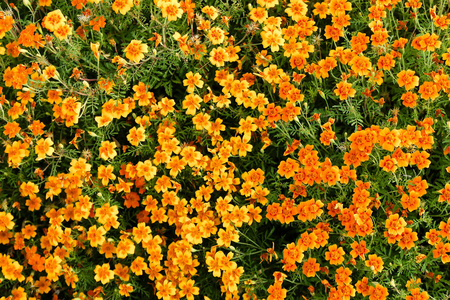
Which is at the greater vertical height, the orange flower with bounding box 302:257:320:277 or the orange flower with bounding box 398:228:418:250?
the orange flower with bounding box 398:228:418:250

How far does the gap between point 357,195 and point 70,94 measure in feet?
6.18

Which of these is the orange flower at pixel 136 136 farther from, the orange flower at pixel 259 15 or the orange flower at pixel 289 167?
the orange flower at pixel 259 15

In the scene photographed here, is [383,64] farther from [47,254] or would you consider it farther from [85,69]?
[47,254]

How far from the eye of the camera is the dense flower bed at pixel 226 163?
258 cm

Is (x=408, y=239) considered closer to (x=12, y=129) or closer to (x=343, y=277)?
(x=343, y=277)

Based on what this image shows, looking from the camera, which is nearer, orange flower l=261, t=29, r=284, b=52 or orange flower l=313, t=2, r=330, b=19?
orange flower l=261, t=29, r=284, b=52

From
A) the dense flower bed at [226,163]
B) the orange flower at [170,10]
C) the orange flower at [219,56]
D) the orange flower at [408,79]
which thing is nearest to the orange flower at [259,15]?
the dense flower bed at [226,163]

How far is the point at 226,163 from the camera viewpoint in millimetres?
2992

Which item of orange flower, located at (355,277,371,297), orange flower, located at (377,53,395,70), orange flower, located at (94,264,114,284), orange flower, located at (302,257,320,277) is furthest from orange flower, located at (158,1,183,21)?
orange flower, located at (355,277,371,297)

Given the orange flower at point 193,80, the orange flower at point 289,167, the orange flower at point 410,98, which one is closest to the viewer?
the orange flower at point 289,167

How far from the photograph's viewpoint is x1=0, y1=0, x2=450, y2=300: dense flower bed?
2.58m

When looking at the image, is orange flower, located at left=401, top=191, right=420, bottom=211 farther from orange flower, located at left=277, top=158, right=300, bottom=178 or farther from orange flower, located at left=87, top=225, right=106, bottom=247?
orange flower, located at left=87, top=225, right=106, bottom=247

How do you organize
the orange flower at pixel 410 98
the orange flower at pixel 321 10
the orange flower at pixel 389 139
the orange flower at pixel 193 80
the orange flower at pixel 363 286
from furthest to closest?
the orange flower at pixel 321 10, the orange flower at pixel 193 80, the orange flower at pixel 410 98, the orange flower at pixel 363 286, the orange flower at pixel 389 139

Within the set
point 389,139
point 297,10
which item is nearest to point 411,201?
point 389,139
